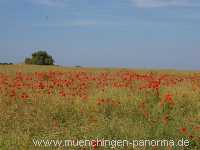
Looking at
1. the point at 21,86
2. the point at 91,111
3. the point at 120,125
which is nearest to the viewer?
the point at 120,125

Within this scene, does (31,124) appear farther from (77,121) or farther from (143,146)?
(143,146)

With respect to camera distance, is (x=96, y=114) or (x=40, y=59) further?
(x=40, y=59)

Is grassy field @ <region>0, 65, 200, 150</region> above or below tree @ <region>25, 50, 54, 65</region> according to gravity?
below

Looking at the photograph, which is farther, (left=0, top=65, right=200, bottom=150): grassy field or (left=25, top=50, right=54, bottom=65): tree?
(left=25, top=50, right=54, bottom=65): tree

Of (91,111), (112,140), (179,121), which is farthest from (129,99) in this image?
(112,140)

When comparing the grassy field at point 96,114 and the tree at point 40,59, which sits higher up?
the tree at point 40,59

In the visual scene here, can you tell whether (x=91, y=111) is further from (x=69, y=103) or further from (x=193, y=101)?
(x=193, y=101)

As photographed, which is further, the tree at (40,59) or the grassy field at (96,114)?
the tree at (40,59)

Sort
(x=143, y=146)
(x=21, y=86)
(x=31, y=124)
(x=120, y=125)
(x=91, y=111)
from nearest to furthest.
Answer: (x=143, y=146) → (x=120, y=125) → (x=31, y=124) → (x=91, y=111) → (x=21, y=86)

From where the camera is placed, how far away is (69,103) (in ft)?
35.0

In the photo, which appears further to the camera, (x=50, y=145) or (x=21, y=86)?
(x=21, y=86)

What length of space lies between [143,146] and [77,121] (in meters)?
2.57

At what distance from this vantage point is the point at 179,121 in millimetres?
8867

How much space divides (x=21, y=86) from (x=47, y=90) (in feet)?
4.27
